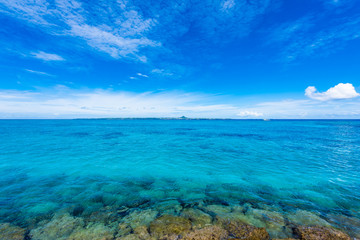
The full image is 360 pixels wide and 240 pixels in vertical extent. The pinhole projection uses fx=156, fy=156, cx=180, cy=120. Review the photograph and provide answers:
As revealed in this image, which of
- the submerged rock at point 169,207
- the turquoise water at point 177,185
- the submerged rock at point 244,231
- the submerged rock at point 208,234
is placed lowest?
the turquoise water at point 177,185

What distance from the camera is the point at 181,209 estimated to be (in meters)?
7.55

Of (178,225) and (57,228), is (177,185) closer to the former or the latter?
(178,225)

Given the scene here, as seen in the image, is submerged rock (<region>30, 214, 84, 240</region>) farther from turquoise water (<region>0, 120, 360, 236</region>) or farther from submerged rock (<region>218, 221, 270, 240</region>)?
submerged rock (<region>218, 221, 270, 240</region>)

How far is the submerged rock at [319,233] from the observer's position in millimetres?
5469

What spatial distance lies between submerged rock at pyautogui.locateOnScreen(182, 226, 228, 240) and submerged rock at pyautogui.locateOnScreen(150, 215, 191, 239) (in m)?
0.33

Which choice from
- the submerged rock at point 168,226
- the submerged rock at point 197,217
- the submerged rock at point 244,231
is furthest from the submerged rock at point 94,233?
the submerged rock at point 244,231

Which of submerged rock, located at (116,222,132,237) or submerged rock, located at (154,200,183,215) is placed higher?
submerged rock, located at (116,222,132,237)

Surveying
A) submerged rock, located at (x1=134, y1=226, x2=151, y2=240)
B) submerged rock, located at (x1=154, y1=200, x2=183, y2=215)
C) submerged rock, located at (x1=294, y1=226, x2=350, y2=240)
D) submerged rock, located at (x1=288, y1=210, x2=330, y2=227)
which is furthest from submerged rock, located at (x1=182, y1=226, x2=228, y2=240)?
submerged rock, located at (x1=288, y1=210, x2=330, y2=227)

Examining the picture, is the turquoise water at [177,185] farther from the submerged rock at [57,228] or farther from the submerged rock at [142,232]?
the submerged rock at [142,232]

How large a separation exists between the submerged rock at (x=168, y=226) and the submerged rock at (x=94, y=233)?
5.18 ft

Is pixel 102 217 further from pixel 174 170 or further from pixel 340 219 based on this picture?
pixel 340 219

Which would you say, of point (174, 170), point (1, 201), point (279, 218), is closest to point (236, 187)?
point (279, 218)

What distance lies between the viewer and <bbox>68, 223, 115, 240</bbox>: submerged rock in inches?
224

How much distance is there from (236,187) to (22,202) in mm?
12395
